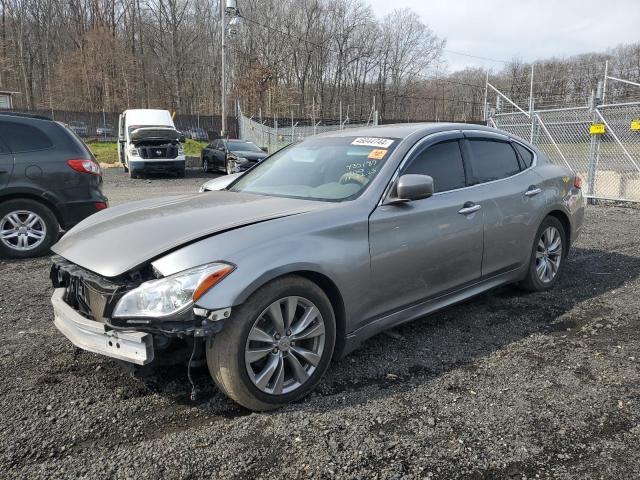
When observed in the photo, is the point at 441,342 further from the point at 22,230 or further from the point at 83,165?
the point at 22,230

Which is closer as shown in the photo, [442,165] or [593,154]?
[442,165]

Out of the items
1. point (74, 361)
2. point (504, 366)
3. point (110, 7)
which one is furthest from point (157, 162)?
point (110, 7)

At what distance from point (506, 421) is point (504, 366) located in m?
0.73

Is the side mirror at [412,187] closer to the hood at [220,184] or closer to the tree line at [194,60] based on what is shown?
the hood at [220,184]

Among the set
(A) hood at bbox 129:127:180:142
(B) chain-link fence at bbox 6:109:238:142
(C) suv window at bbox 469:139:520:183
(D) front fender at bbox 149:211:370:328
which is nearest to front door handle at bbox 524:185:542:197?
(C) suv window at bbox 469:139:520:183

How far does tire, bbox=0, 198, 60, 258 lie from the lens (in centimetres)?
615

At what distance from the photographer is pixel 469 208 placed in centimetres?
393

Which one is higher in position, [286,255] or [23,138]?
[23,138]

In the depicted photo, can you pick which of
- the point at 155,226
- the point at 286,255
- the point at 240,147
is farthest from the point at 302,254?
the point at 240,147

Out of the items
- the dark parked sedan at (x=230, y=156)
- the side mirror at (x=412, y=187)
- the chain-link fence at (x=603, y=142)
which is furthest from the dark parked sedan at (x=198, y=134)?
the side mirror at (x=412, y=187)

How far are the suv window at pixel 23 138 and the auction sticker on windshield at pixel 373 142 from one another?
446 centimetres

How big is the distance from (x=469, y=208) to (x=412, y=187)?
85cm

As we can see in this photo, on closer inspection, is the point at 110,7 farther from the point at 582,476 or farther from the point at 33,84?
the point at 582,476

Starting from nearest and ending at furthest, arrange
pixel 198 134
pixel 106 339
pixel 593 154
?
pixel 106 339 → pixel 593 154 → pixel 198 134
